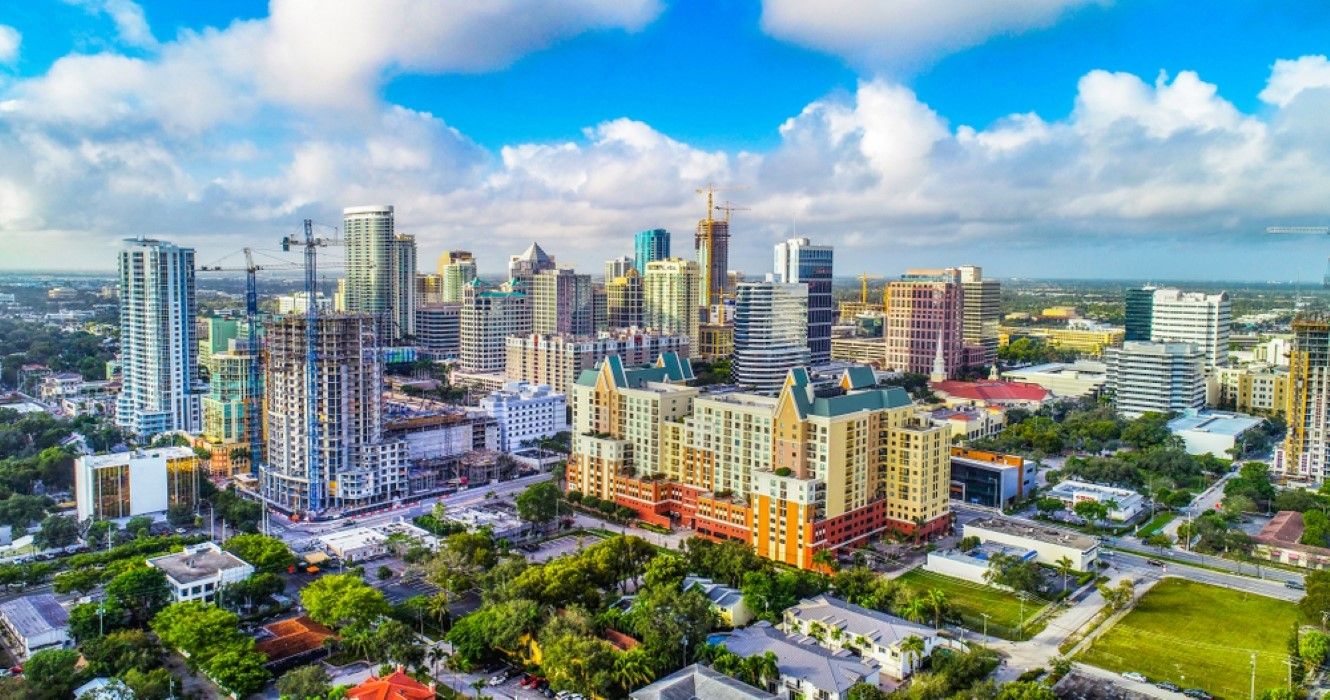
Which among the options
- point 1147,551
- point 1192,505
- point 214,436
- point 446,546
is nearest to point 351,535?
point 446,546

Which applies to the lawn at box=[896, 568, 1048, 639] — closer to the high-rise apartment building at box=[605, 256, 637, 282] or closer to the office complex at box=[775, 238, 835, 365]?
the office complex at box=[775, 238, 835, 365]

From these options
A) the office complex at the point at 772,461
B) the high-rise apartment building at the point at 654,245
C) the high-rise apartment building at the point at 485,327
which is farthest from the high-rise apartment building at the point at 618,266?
the office complex at the point at 772,461

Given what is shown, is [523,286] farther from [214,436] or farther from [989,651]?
[989,651]

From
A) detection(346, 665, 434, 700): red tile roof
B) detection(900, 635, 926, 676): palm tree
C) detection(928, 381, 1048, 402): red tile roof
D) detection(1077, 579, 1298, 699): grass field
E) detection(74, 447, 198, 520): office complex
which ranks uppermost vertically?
detection(928, 381, 1048, 402): red tile roof

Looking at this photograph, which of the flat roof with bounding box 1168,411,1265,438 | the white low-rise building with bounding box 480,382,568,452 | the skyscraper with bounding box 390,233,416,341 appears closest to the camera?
the flat roof with bounding box 1168,411,1265,438

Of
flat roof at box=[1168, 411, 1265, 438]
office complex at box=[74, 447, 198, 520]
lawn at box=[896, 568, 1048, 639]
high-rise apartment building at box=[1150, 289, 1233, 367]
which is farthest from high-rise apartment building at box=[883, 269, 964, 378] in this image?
office complex at box=[74, 447, 198, 520]

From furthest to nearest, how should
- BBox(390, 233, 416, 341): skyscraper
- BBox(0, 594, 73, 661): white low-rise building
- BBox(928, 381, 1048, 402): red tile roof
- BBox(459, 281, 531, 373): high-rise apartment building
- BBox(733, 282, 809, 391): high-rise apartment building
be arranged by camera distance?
BBox(390, 233, 416, 341): skyscraper
BBox(459, 281, 531, 373): high-rise apartment building
BBox(928, 381, 1048, 402): red tile roof
BBox(733, 282, 809, 391): high-rise apartment building
BBox(0, 594, 73, 661): white low-rise building

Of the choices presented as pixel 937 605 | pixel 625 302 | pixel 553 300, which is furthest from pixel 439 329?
pixel 937 605
